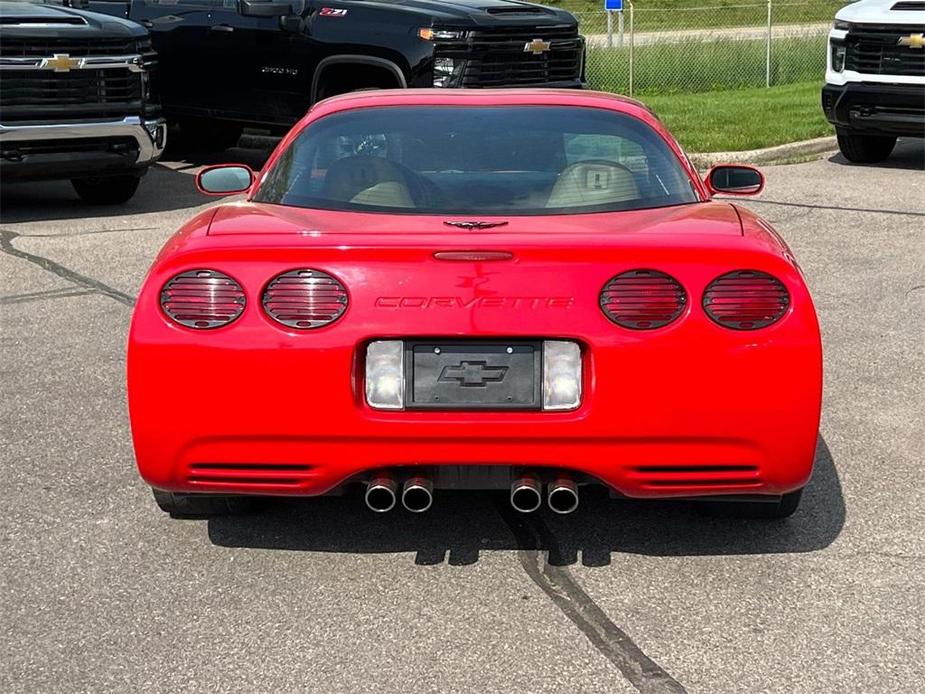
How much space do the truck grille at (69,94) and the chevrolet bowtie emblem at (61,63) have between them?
0.05 metres

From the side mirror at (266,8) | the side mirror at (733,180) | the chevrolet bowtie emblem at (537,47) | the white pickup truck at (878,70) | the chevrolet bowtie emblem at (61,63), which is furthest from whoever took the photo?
the white pickup truck at (878,70)

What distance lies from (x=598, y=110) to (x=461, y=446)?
1695 mm

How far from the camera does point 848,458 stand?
5426mm

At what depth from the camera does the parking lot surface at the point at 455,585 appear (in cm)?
365

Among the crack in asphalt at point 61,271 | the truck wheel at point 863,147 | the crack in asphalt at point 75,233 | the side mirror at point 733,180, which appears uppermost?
the side mirror at point 733,180

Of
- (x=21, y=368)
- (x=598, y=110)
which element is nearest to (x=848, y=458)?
(x=598, y=110)

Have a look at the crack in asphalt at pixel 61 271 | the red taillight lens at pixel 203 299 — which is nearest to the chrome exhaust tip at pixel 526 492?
the red taillight lens at pixel 203 299

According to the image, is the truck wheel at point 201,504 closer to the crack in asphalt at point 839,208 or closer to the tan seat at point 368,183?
the tan seat at point 368,183

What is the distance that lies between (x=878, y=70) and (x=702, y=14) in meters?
28.5

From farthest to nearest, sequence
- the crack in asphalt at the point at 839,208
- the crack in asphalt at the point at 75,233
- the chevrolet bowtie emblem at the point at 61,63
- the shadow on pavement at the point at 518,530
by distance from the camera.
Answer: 1. the crack in asphalt at the point at 839,208
2. the chevrolet bowtie emblem at the point at 61,63
3. the crack in asphalt at the point at 75,233
4. the shadow on pavement at the point at 518,530

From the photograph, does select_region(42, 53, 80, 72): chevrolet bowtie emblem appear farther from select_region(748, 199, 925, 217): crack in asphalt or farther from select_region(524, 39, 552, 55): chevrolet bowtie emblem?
select_region(748, 199, 925, 217): crack in asphalt

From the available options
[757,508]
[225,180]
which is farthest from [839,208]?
[757,508]

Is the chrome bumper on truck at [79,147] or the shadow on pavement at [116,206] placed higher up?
the chrome bumper on truck at [79,147]

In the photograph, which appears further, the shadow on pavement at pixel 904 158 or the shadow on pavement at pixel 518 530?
the shadow on pavement at pixel 904 158
